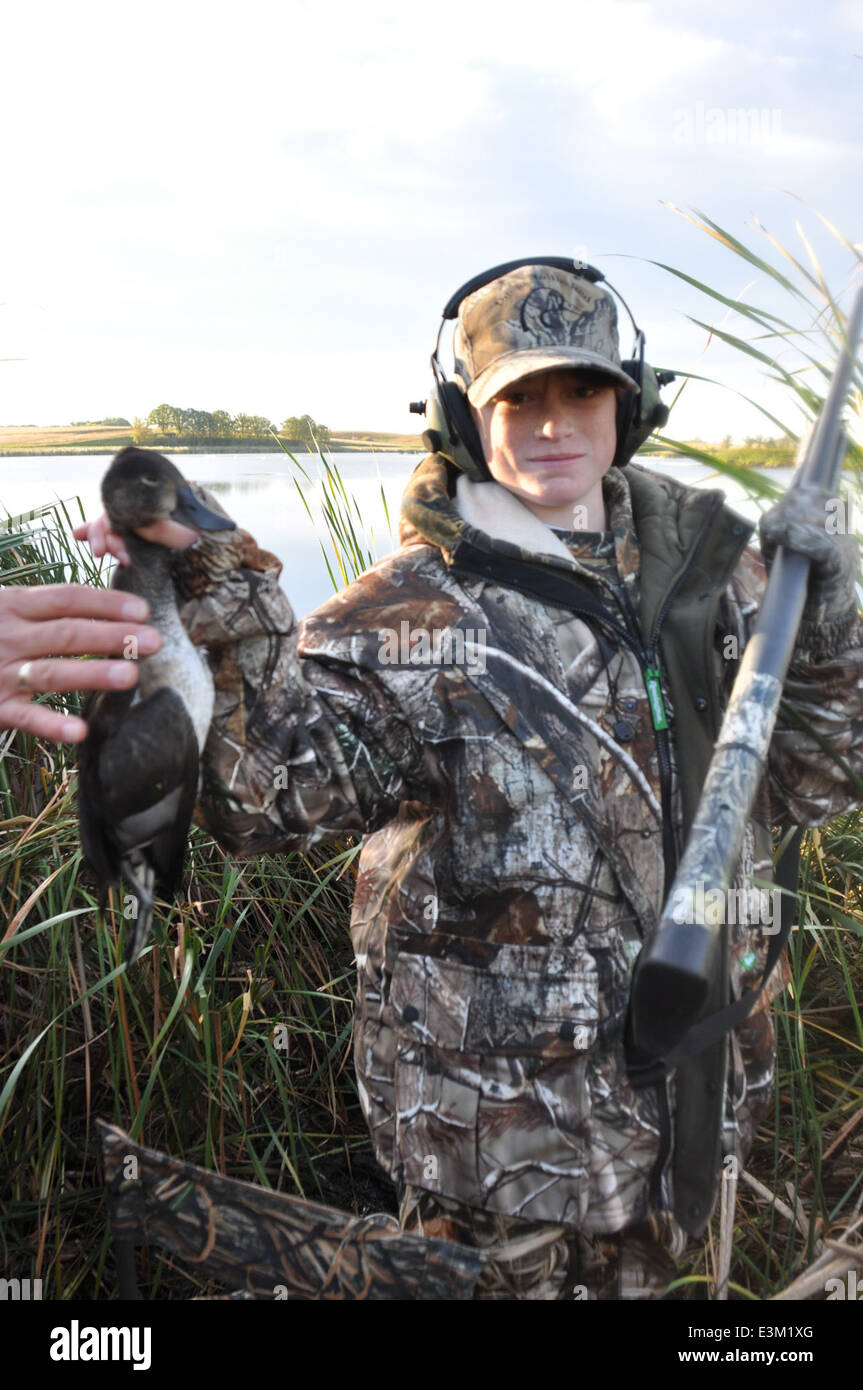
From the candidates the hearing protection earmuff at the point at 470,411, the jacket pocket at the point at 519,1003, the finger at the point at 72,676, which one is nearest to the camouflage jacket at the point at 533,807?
the jacket pocket at the point at 519,1003

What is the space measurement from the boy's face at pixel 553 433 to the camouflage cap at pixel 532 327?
49 mm

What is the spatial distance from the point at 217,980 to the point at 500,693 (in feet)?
5.64

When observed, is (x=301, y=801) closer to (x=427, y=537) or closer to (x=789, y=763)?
(x=427, y=537)

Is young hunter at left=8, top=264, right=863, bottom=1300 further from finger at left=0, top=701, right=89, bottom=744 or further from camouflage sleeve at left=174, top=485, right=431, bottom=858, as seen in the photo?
finger at left=0, top=701, right=89, bottom=744

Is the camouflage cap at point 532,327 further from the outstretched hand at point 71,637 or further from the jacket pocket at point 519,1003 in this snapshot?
the jacket pocket at point 519,1003

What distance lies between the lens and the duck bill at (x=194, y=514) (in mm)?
1535

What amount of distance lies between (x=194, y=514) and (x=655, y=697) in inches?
40.1

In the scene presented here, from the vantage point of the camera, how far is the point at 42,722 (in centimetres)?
147

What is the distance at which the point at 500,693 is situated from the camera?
6.66ft

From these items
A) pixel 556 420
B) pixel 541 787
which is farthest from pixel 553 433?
pixel 541 787

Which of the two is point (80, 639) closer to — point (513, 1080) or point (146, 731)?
point (146, 731)
